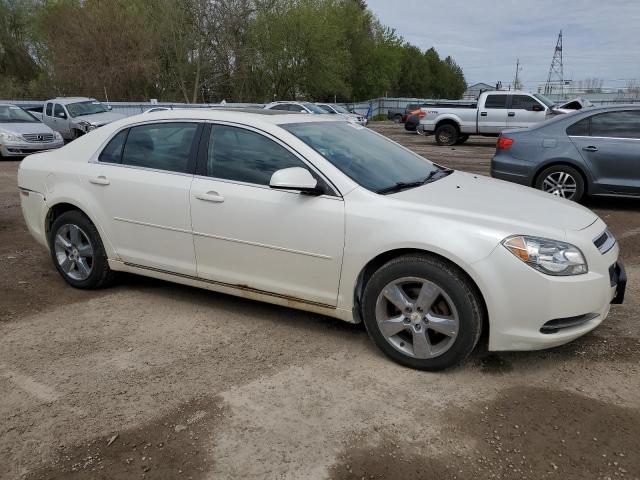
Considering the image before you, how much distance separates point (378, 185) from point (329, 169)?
348 millimetres

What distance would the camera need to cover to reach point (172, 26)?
3762cm

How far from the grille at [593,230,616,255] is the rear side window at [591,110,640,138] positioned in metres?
4.74

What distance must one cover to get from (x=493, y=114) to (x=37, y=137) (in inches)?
580

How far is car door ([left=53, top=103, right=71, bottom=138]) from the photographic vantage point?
18.1 metres

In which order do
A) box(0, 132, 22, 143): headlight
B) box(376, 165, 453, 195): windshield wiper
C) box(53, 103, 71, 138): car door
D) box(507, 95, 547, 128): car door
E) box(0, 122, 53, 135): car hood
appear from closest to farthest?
1. box(376, 165, 453, 195): windshield wiper
2. box(0, 132, 22, 143): headlight
3. box(0, 122, 53, 135): car hood
4. box(53, 103, 71, 138): car door
5. box(507, 95, 547, 128): car door

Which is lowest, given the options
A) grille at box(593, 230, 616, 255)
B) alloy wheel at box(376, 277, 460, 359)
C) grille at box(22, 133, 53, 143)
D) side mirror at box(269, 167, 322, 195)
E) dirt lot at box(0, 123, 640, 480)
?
grille at box(22, 133, 53, 143)

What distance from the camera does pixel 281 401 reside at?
10.00 ft

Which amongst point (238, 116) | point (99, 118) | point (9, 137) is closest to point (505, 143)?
point (238, 116)

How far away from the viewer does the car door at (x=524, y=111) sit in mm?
19016

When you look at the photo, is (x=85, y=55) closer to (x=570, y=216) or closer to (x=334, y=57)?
(x=334, y=57)

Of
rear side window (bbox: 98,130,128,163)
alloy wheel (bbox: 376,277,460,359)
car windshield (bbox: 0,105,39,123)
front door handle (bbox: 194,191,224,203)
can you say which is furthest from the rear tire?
car windshield (bbox: 0,105,39,123)

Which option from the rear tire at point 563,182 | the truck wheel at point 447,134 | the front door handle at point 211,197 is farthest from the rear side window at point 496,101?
the front door handle at point 211,197

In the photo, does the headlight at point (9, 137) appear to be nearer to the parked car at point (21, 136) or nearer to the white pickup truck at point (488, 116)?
the parked car at point (21, 136)

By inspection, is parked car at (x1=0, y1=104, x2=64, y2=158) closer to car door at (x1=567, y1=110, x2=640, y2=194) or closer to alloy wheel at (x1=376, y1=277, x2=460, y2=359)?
car door at (x1=567, y1=110, x2=640, y2=194)
